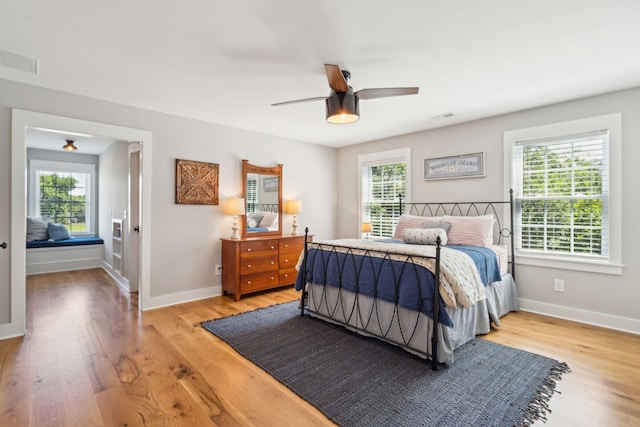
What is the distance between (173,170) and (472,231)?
3.77 meters

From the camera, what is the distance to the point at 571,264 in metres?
3.43

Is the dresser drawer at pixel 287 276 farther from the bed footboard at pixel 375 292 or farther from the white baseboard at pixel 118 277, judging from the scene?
the white baseboard at pixel 118 277

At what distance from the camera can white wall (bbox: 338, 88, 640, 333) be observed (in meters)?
3.11

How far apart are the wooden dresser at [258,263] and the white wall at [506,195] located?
2.19m

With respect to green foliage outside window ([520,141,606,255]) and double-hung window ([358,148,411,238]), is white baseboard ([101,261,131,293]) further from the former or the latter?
green foliage outside window ([520,141,606,255])

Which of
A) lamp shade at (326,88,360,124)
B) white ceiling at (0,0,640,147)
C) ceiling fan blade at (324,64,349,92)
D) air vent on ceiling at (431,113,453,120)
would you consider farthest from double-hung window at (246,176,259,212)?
air vent on ceiling at (431,113,453,120)

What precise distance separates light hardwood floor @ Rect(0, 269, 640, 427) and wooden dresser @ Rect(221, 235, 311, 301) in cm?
59

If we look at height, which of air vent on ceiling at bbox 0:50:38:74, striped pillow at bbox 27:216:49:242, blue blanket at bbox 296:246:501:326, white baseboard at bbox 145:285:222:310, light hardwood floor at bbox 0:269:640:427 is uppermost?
air vent on ceiling at bbox 0:50:38:74

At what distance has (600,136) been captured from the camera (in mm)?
Result: 3303

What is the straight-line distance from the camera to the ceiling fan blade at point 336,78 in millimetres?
2209

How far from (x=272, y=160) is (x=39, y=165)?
16.4ft

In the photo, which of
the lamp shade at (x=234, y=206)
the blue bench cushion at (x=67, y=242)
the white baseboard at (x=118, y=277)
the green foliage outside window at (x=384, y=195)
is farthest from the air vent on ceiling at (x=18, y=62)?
the green foliage outside window at (x=384, y=195)

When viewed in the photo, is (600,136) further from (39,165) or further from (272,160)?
(39,165)

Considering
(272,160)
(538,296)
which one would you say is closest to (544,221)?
(538,296)
